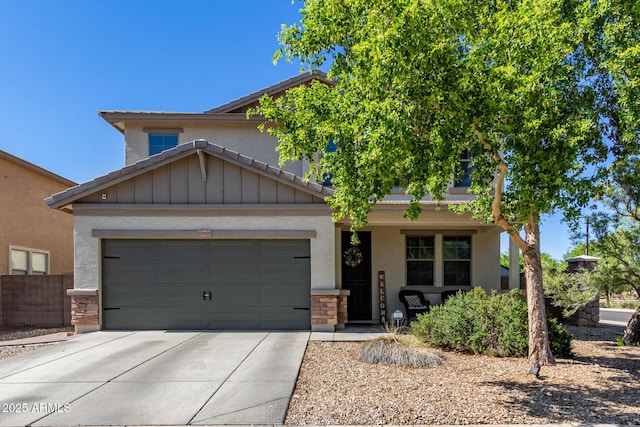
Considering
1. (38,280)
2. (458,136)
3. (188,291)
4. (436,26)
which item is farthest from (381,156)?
(38,280)

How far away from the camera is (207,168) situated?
1073cm

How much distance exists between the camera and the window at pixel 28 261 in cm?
1395

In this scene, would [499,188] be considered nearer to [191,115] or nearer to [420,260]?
[420,260]

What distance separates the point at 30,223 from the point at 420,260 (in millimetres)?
14374

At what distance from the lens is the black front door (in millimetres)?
12984

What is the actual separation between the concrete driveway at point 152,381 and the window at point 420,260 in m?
5.17

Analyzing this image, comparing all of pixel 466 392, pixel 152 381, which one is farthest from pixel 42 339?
pixel 466 392

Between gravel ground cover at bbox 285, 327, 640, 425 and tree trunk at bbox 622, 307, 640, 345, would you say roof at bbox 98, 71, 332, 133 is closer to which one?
gravel ground cover at bbox 285, 327, 640, 425

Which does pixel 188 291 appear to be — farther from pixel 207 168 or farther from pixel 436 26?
pixel 436 26

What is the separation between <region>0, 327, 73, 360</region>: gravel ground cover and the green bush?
8.87 meters

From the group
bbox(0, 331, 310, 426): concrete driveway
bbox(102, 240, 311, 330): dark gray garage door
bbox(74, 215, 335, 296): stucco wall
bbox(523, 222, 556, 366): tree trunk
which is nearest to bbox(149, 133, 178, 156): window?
bbox(74, 215, 335, 296): stucco wall

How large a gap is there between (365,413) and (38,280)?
1167 centimetres

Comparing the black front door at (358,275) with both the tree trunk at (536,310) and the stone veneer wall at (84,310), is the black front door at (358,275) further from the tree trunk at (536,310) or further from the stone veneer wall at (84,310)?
the stone veneer wall at (84,310)

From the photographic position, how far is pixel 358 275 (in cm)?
1312
